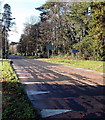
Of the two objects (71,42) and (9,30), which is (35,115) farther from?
(9,30)

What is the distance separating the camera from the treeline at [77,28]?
56.0 feet

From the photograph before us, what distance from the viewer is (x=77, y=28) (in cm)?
2659

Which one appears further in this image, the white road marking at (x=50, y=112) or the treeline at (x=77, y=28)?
the treeline at (x=77, y=28)

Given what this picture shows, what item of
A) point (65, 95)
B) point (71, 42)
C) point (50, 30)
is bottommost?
point (65, 95)

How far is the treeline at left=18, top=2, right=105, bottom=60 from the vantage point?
17062 millimetres

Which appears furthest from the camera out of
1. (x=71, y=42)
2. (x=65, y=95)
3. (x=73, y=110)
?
(x=71, y=42)

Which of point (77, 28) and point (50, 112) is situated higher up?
point (77, 28)

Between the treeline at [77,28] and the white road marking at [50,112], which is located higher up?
the treeline at [77,28]

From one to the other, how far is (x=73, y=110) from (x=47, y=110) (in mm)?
622

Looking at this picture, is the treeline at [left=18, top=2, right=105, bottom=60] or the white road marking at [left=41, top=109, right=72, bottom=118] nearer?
the white road marking at [left=41, top=109, right=72, bottom=118]

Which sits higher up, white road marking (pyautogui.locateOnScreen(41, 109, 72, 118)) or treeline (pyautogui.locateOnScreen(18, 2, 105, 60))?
treeline (pyautogui.locateOnScreen(18, 2, 105, 60))

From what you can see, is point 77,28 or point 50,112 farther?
point 77,28

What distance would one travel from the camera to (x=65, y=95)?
5250 millimetres

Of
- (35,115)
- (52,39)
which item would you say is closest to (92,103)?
(35,115)
